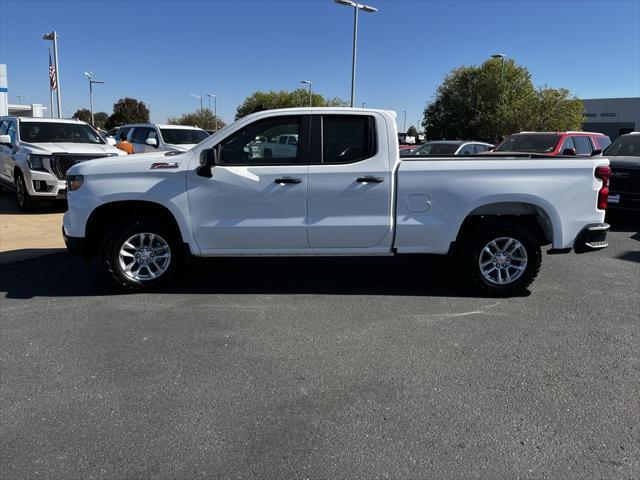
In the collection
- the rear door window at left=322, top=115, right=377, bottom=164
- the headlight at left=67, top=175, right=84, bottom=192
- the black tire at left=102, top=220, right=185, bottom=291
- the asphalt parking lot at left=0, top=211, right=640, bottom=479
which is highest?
the rear door window at left=322, top=115, right=377, bottom=164

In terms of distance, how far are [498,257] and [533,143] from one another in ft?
25.5

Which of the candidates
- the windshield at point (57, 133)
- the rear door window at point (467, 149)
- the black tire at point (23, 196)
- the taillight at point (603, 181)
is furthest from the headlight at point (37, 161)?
the rear door window at point (467, 149)

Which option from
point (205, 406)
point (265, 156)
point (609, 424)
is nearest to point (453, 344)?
point (609, 424)

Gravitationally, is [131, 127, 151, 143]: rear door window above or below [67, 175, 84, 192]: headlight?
above

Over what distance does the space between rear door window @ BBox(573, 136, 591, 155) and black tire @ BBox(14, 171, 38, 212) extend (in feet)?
39.4

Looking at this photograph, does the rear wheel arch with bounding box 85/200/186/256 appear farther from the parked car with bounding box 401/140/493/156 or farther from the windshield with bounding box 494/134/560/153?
the parked car with bounding box 401/140/493/156

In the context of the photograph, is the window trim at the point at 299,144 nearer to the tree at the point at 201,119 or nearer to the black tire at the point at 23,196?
the black tire at the point at 23,196

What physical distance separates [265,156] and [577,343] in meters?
3.34

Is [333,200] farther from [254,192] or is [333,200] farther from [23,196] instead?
[23,196]

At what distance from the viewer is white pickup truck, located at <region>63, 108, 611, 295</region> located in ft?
17.2

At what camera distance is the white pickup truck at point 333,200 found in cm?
523

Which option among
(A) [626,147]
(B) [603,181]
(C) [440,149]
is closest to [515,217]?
(B) [603,181]

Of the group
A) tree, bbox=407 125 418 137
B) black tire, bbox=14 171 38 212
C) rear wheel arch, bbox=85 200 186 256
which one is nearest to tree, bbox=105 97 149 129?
tree, bbox=407 125 418 137

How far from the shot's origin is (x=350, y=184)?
523 centimetres
